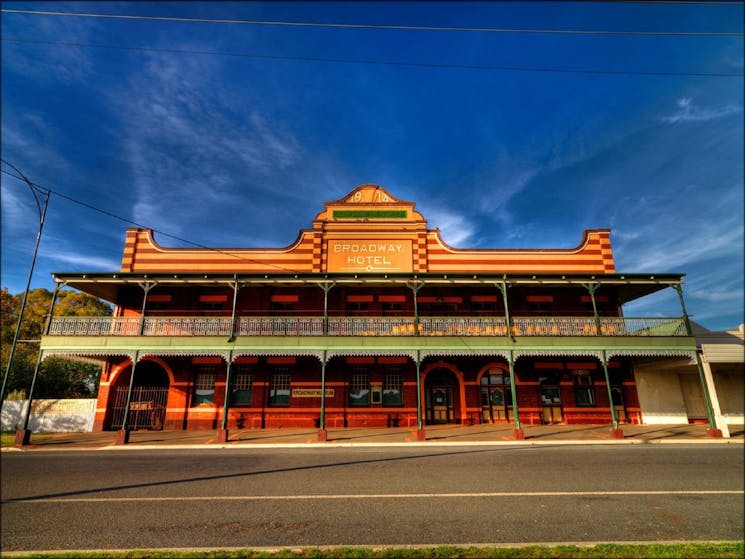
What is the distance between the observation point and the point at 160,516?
633 centimetres

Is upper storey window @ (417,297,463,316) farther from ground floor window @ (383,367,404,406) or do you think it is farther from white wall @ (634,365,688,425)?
white wall @ (634,365,688,425)

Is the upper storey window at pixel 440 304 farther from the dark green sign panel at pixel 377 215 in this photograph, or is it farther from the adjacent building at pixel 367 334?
the dark green sign panel at pixel 377 215

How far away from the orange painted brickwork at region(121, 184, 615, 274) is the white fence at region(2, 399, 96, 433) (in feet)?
24.4

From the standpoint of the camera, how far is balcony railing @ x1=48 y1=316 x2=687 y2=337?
1688cm

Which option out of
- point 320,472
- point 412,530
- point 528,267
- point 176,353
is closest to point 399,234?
Answer: point 528,267

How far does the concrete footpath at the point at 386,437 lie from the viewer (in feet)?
45.6

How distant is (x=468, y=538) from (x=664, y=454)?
31.6 feet

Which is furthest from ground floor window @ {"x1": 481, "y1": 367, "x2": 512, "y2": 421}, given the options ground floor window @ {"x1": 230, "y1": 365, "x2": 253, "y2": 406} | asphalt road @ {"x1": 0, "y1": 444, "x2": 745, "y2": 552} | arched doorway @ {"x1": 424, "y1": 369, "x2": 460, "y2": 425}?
ground floor window @ {"x1": 230, "y1": 365, "x2": 253, "y2": 406}

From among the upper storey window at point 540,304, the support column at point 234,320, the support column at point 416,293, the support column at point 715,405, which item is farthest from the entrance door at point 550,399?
the support column at point 234,320

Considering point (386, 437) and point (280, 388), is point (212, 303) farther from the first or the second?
point (386, 437)

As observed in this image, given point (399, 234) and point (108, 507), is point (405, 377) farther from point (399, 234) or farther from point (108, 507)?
point (108, 507)

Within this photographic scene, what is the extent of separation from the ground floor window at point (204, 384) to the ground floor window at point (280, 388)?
2.94m

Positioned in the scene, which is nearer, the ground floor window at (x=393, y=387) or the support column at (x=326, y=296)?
the support column at (x=326, y=296)

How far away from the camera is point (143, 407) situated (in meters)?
18.0
